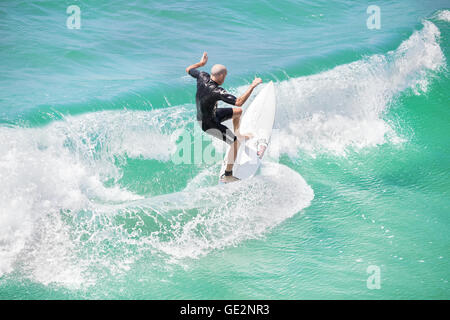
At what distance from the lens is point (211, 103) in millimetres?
5207

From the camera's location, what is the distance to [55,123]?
23.1 ft

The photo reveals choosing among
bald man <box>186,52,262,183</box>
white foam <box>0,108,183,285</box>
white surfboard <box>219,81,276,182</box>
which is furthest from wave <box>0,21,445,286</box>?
bald man <box>186,52,262,183</box>

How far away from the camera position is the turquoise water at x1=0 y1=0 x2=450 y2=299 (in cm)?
472

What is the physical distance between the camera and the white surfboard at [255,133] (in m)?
6.17

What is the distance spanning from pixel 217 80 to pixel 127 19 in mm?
7803

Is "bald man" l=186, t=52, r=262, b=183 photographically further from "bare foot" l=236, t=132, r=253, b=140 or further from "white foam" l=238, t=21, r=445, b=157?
"white foam" l=238, t=21, r=445, b=157

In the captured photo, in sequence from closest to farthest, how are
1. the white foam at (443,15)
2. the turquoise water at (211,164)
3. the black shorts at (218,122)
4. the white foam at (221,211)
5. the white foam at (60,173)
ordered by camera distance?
the turquoise water at (211,164)
the white foam at (60,173)
the white foam at (221,211)
the black shorts at (218,122)
the white foam at (443,15)

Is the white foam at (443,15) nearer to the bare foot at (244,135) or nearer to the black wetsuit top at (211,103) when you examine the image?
the bare foot at (244,135)

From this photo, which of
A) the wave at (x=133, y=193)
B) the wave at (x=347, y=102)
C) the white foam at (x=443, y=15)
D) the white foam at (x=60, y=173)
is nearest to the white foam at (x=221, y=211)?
the wave at (x=133, y=193)

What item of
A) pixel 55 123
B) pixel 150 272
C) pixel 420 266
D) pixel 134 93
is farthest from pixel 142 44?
pixel 420 266

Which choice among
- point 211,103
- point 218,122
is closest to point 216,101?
point 211,103

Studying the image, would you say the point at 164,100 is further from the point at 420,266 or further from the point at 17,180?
the point at 420,266

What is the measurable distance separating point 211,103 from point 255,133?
58.9 inches

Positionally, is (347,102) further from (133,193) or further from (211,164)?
(133,193)
